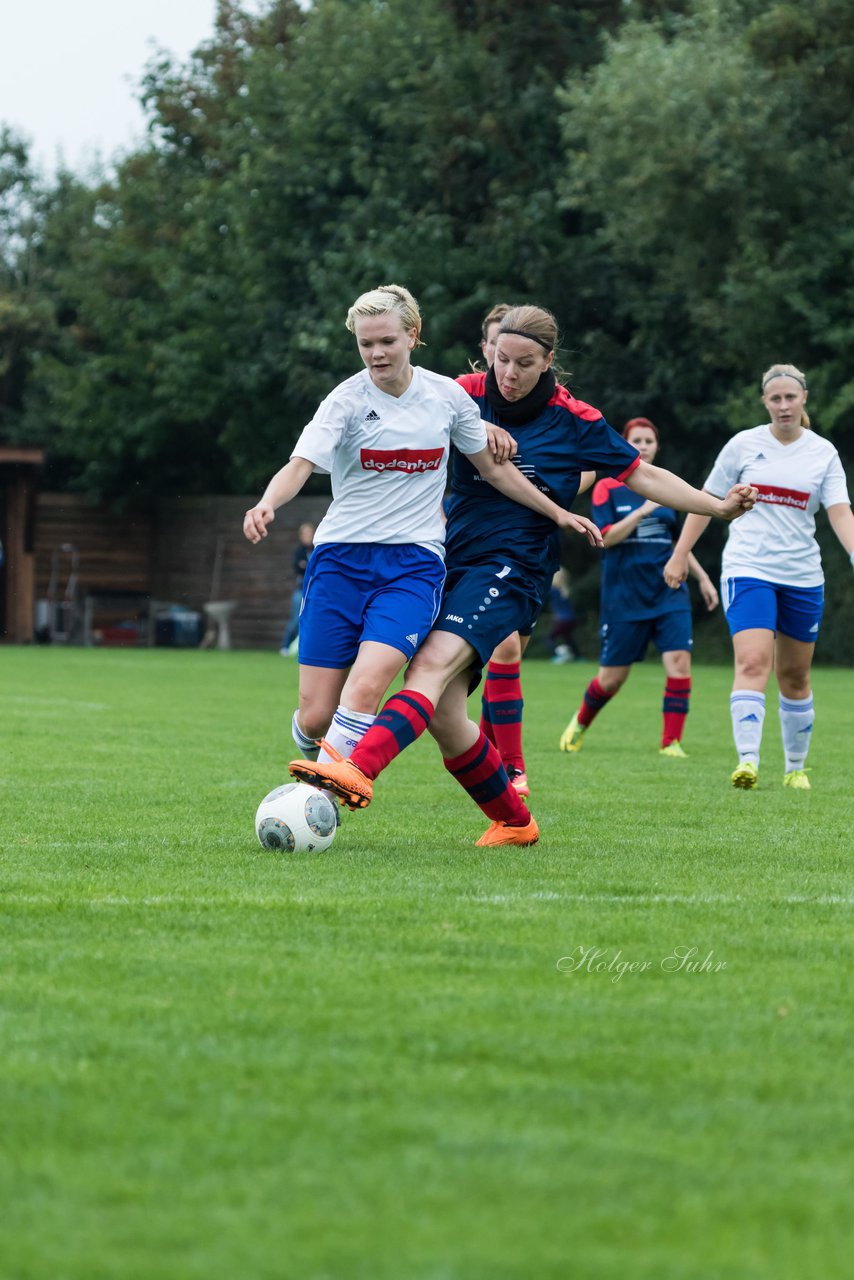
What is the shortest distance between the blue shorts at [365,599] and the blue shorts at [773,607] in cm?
296

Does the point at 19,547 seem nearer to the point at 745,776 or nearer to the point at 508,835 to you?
the point at 745,776

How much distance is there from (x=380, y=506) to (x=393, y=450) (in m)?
0.20

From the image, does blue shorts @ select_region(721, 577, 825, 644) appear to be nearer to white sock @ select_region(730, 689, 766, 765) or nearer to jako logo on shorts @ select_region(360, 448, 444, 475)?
white sock @ select_region(730, 689, 766, 765)

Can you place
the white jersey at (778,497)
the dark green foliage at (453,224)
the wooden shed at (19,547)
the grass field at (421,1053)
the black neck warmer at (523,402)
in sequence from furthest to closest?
1. the wooden shed at (19,547)
2. the dark green foliage at (453,224)
3. the white jersey at (778,497)
4. the black neck warmer at (523,402)
5. the grass field at (421,1053)

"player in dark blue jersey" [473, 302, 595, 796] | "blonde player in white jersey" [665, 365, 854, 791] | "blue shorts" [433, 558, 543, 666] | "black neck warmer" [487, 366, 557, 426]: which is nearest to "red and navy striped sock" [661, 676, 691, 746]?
"blonde player in white jersey" [665, 365, 854, 791]

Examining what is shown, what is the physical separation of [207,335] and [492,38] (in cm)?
755

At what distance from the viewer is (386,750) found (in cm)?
609

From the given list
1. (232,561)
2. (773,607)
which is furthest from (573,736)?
(232,561)

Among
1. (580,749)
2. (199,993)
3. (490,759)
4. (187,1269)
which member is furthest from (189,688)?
(187,1269)

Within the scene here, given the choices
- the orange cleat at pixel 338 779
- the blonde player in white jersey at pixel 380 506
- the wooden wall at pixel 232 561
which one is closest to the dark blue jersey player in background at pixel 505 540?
the blonde player in white jersey at pixel 380 506

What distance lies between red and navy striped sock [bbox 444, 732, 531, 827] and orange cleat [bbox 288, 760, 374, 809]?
62 centimetres

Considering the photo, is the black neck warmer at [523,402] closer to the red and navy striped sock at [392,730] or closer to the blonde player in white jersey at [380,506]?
the blonde player in white jersey at [380,506]

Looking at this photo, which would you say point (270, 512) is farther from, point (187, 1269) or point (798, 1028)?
point (187, 1269)

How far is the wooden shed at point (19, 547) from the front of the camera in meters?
34.6
